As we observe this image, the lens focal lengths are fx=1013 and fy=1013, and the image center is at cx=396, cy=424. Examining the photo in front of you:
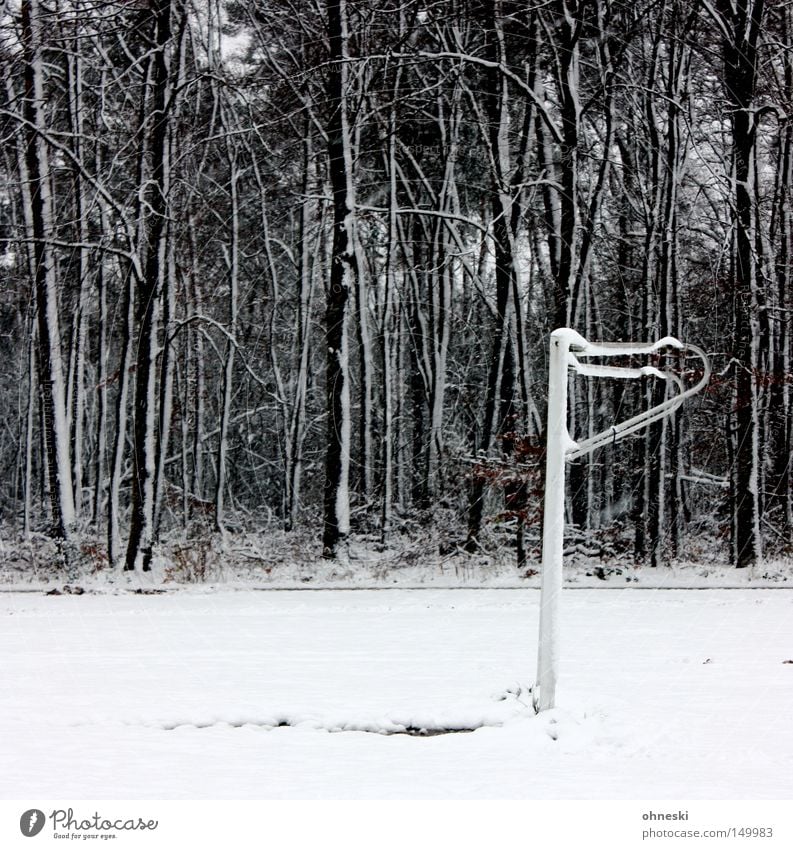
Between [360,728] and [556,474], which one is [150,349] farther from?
[360,728]

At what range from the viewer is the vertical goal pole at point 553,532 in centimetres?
576

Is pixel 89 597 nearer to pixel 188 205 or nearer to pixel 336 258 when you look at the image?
pixel 336 258

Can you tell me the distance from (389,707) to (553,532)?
54.5 inches

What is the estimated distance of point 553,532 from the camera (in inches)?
230

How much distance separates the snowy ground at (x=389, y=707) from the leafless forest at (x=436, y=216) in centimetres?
642

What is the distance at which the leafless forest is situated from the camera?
624 inches

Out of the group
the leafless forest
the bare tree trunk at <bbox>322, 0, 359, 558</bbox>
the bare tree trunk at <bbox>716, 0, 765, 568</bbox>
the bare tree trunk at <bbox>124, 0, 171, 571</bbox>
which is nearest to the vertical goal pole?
the leafless forest

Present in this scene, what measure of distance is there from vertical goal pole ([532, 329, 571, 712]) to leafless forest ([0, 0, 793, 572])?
889 centimetres

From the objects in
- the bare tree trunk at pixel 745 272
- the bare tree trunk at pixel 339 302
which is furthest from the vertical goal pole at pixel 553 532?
the bare tree trunk at pixel 745 272

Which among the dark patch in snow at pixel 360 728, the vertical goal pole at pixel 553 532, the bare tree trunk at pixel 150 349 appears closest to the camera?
the dark patch in snow at pixel 360 728

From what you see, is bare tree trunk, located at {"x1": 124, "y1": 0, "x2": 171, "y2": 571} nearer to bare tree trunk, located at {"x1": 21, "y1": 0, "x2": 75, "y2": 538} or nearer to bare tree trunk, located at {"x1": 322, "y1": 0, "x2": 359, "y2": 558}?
bare tree trunk, located at {"x1": 21, "y1": 0, "x2": 75, "y2": 538}

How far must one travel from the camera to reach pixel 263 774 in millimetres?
4562

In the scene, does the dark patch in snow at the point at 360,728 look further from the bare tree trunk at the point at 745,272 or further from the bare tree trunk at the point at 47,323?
the bare tree trunk at the point at 745,272

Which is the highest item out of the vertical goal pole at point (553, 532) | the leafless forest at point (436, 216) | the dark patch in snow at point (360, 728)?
the leafless forest at point (436, 216)
